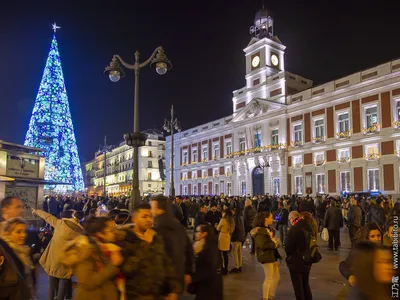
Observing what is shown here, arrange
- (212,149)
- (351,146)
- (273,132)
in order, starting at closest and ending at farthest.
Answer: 1. (351,146)
2. (273,132)
3. (212,149)

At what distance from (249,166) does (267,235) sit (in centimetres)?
3712

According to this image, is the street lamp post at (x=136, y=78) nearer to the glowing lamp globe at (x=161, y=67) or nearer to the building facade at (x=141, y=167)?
the glowing lamp globe at (x=161, y=67)

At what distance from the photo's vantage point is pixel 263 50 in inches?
1695

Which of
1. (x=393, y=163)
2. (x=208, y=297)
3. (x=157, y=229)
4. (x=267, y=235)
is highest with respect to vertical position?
(x=393, y=163)

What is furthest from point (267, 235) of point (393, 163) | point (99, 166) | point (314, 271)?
point (99, 166)

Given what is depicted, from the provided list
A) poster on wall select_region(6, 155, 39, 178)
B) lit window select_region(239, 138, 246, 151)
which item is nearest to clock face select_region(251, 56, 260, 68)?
lit window select_region(239, 138, 246, 151)

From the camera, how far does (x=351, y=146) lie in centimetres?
3256

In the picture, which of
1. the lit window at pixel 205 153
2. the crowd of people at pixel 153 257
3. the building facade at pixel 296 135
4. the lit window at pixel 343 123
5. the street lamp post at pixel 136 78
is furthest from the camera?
the lit window at pixel 205 153

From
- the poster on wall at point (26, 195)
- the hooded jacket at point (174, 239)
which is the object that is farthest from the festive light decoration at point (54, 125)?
the hooded jacket at point (174, 239)

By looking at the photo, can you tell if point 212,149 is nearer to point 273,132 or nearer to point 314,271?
point 273,132

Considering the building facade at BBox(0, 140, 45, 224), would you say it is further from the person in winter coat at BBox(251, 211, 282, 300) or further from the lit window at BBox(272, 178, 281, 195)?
the lit window at BBox(272, 178, 281, 195)

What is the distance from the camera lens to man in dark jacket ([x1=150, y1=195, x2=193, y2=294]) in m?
3.88

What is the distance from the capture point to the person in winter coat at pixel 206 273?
4641 millimetres

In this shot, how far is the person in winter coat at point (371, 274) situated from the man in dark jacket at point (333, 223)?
420 inches
